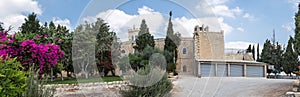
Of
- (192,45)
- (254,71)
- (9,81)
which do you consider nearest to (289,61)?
(254,71)

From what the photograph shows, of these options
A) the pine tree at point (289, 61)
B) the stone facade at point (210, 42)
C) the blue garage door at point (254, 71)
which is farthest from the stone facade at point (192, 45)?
the pine tree at point (289, 61)

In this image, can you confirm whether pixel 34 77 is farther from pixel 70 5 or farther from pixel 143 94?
pixel 70 5

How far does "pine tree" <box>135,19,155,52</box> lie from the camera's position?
20.7ft

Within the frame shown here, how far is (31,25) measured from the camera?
678 inches

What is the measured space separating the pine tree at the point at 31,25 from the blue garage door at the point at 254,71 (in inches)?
616

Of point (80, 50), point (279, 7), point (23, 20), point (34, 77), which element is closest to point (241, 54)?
point (279, 7)

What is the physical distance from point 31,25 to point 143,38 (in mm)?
12608

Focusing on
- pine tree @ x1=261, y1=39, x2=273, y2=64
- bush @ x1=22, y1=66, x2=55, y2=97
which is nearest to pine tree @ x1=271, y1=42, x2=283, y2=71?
pine tree @ x1=261, y1=39, x2=273, y2=64

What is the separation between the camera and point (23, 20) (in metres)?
17.8

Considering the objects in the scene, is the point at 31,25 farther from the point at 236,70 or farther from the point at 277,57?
the point at 277,57

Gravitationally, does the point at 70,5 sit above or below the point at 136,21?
above

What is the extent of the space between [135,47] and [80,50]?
118cm

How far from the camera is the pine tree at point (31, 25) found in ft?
56.1

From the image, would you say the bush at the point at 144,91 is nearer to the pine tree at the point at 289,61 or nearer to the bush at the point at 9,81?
the bush at the point at 9,81
